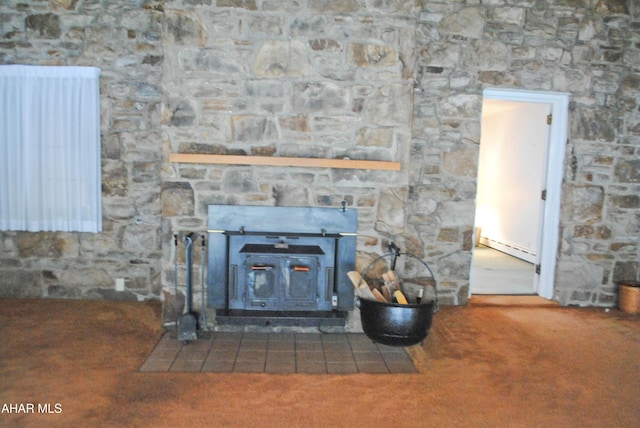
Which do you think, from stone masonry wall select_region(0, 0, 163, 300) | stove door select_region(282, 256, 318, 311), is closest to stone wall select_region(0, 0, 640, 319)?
stone masonry wall select_region(0, 0, 163, 300)

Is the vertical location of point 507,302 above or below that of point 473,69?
below

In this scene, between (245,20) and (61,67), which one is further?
(61,67)

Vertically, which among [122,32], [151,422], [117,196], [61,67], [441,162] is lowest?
[151,422]

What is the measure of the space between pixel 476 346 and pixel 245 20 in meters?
2.69

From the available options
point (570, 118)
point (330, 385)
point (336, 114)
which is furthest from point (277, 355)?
point (570, 118)

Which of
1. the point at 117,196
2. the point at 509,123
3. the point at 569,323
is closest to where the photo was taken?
the point at 569,323

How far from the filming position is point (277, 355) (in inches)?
110

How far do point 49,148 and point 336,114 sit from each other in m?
2.41

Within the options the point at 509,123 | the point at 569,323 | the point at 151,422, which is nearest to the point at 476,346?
the point at 569,323

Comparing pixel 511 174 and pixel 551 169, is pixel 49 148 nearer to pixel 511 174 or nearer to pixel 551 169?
pixel 551 169

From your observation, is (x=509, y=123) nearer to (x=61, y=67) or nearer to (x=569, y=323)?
(x=569, y=323)

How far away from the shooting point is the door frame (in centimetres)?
391

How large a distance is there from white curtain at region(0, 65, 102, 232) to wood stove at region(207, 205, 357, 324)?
4.60 ft

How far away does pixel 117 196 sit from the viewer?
149 inches
